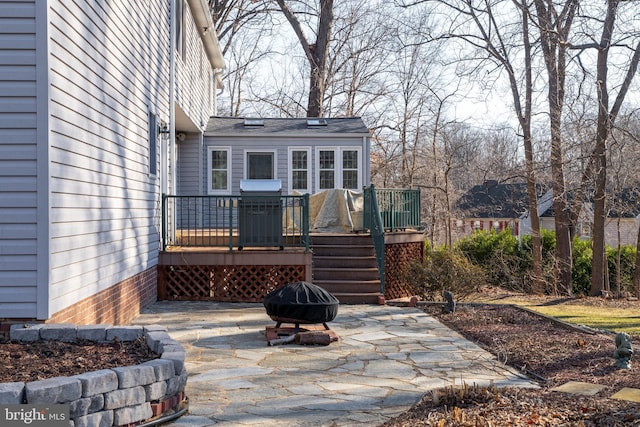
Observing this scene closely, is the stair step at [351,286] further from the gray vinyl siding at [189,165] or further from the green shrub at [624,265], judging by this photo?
the green shrub at [624,265]

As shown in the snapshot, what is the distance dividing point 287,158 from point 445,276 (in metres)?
7.07

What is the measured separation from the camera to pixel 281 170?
58.7ft

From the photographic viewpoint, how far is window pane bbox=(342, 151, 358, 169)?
17.8 metres

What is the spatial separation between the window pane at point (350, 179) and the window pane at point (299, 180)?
1.00 meters

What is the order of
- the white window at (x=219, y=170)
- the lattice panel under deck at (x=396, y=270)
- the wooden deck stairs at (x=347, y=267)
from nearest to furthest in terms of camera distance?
the wooden deck stairs at (x=347, y=267), the lattice panel under deck at (x=396, y=270), the white window at (x=219, y=170)

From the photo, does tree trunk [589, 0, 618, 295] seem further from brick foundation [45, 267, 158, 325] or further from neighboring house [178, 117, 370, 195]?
brick foundation [45, 267, 158, 325]

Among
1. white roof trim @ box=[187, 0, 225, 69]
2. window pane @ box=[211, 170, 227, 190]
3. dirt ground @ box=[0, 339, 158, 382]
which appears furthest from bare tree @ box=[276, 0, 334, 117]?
dirt ground @ box=[0, 339, 158, 382]

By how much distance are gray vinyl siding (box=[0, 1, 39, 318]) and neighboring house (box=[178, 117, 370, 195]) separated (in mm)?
11968

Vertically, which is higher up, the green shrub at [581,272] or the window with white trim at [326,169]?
the window with white trim at [326,169]

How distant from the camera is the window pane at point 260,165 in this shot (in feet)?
58.9

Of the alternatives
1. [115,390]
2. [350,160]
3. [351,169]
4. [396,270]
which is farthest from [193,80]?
[115,390]

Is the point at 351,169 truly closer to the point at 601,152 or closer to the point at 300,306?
the point at 601,152

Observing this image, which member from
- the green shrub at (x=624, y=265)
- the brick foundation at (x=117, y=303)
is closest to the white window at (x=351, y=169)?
the brick foundation at (x=117, y=303)

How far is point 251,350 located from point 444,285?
5.35 metres
